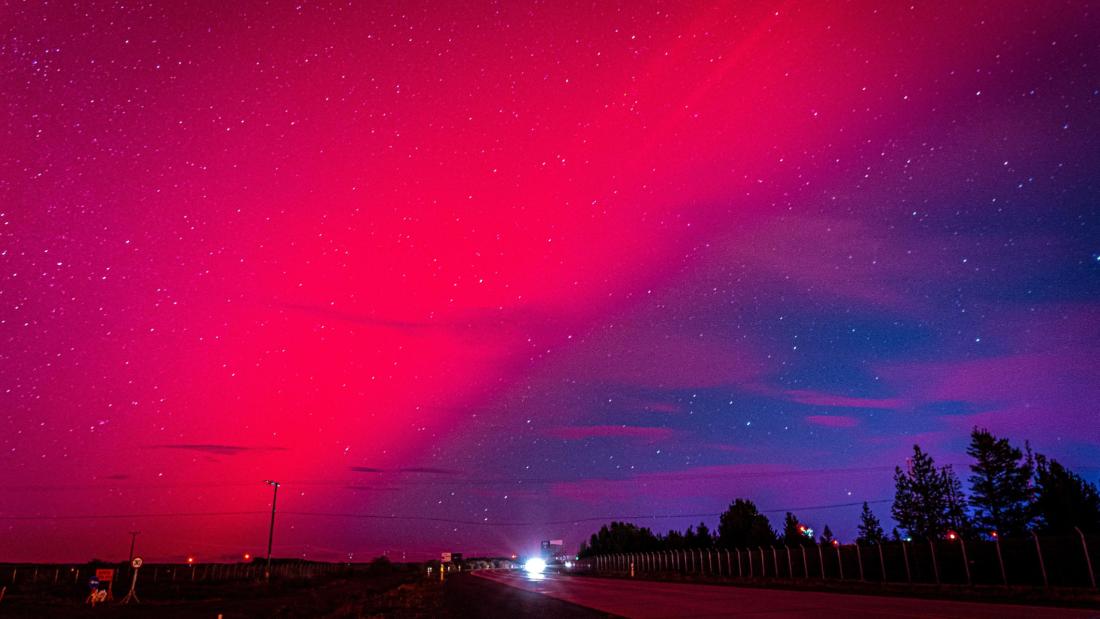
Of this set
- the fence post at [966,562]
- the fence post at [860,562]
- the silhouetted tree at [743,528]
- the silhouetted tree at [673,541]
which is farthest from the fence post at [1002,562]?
the silhouetted tree at [673,541]

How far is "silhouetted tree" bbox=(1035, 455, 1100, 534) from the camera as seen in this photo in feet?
220

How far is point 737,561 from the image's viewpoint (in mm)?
56969

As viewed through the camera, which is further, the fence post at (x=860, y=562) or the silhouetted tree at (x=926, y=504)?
the silhouetted tree at (x=926, y=504)

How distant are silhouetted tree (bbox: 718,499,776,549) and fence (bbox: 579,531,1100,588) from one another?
42774 mm

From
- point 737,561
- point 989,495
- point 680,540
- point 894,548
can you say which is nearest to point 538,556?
point 680,540

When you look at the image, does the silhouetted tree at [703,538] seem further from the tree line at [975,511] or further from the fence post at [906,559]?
the fence post at [906,559]

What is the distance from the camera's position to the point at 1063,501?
2717 inches

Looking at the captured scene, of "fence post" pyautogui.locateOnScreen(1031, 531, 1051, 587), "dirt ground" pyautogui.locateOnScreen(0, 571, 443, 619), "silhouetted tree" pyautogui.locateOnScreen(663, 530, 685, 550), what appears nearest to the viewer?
"fence post" pyautogui.locateOnScreen(1031, 531, 1051, 587)

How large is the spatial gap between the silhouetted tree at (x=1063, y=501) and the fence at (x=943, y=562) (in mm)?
36814

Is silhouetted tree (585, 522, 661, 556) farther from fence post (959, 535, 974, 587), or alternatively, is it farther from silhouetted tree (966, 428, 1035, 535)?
fence post (959, 535, 974, 587)

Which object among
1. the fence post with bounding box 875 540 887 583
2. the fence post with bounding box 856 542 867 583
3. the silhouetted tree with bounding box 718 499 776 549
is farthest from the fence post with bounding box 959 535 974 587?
the silhouetted tree with bounding box 718 499 776 549

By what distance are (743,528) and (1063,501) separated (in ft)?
150

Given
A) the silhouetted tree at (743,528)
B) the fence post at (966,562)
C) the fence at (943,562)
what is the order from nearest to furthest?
the fence at (943,562), the fence post at (966,562), the silhouetted tree at (743,528)

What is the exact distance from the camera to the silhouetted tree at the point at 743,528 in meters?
96.9
